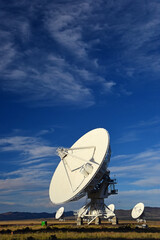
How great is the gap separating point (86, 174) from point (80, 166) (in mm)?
3470

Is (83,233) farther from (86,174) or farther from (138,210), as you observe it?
(138,210)

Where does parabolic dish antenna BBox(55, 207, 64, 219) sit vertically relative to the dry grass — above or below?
above

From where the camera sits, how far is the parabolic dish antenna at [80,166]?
131ft

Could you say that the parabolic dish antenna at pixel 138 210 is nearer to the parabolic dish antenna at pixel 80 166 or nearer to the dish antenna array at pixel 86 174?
the dish antenna array at pixel 86 174

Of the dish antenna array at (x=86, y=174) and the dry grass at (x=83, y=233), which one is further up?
the dish antenna array at (x=86, y=174)

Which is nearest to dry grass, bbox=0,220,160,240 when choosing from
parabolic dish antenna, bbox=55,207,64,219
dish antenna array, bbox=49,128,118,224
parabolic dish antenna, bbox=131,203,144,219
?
dish antenna array, bbox=49,128,118,224

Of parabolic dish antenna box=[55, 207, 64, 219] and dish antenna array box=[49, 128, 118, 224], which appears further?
parabolic dish antenna box=[55, 207, 64, 219]

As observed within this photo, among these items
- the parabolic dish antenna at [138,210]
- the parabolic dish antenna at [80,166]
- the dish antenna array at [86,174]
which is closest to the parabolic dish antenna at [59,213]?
the parabolic dish antenna at [138,210]

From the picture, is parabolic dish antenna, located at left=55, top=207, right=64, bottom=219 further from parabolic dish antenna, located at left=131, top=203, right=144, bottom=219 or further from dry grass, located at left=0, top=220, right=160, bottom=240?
dry grass, located at left=0, top=220, right=160, bottom=240

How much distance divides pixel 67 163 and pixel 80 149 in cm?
306

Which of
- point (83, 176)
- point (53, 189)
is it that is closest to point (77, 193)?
point (83, 176)

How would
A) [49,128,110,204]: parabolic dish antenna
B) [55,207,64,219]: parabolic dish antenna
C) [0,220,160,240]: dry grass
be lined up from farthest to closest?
1. [55,207,64,219]: parabolic dish antenna
2. [49,128,110,204]: parabolic dish antenna
3. [0,220,160,240]: dry grass

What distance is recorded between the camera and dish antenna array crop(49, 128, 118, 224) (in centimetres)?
4034

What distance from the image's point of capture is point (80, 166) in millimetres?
44688
